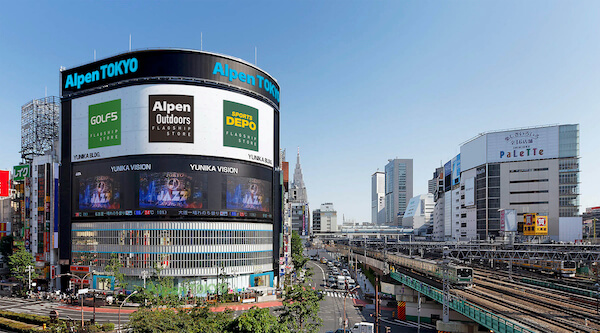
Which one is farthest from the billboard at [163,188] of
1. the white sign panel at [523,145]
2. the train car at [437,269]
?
the white sign panel at [523,145]

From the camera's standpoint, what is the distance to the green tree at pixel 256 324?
3517cm

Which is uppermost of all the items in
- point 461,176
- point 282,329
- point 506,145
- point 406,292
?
point 506,145

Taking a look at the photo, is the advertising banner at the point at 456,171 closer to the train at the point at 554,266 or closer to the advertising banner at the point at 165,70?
the train at the point at 554,266

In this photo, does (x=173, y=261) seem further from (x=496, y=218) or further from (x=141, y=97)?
(x=496, y=218)

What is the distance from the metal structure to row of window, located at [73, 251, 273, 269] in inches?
1498

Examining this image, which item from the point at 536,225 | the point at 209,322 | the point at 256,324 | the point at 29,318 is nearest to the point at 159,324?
the point at 209,322

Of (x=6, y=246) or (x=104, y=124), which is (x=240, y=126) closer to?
(x=104, y=124)

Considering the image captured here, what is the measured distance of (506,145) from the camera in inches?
6250

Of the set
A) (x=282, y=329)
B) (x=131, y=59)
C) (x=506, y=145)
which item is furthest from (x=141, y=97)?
(x=506, y=145)

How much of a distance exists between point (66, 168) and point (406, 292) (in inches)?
3497

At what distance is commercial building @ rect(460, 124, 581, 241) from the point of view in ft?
485

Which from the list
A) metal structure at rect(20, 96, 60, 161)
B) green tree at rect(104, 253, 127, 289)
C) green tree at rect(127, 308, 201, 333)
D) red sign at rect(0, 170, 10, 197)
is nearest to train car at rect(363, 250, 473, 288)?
green tree at rect(127, 308, 201, 333)

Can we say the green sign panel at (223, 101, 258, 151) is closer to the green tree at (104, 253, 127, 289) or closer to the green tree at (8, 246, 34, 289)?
the green tree at (104, 253, 127, 289)

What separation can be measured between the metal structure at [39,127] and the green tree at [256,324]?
101878mm
